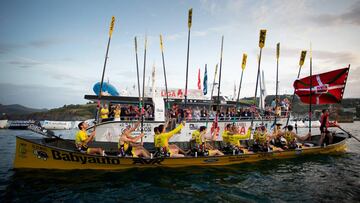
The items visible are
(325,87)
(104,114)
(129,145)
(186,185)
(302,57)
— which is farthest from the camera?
(302,57)

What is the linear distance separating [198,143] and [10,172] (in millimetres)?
9107

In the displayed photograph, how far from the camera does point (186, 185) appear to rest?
8.70m

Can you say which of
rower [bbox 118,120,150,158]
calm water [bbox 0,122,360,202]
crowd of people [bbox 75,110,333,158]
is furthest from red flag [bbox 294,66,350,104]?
rower [bbox 118,120,150,158]

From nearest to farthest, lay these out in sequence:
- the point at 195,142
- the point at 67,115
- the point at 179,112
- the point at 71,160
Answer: the point at 71,160
the point at 195,142
the point at 179,112
the point at 67,115

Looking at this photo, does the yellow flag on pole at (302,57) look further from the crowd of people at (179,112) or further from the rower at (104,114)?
the rower at (104,114)

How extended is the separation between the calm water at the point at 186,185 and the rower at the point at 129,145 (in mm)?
873

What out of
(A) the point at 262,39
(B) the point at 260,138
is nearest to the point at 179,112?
(B) the point at 260,138

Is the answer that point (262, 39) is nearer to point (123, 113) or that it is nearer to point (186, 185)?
point (123, 113)

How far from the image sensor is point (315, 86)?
17078mm

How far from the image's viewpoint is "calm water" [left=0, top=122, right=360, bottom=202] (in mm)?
7398

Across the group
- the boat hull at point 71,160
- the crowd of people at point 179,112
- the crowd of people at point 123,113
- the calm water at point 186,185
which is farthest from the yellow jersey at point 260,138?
the crowd of people at point 123,113

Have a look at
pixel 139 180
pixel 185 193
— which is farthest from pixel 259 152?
pixel 139 180

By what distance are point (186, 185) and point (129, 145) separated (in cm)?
367

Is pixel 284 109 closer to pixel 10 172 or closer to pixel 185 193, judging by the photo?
pixel 185 193
